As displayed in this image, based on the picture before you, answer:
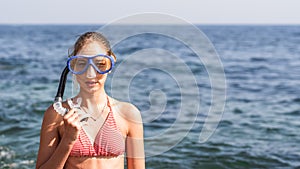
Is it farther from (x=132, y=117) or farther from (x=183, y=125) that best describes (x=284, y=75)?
(x=132, y=117)

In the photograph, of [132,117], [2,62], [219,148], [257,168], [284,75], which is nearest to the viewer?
[132,117]

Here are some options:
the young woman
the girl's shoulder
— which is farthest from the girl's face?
the girl's shoulder

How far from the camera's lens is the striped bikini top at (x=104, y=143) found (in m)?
3.20

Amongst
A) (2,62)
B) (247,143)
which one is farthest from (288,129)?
(2,62)

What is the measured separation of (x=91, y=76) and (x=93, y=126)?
400mm

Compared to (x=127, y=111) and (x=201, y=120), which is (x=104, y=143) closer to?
(x=127, y=111)

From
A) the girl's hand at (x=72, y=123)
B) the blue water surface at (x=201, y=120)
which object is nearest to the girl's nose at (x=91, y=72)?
the girl's hand at (x=72, y=123)

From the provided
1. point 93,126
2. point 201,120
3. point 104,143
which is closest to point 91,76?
point 93,126

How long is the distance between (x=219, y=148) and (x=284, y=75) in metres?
13.9

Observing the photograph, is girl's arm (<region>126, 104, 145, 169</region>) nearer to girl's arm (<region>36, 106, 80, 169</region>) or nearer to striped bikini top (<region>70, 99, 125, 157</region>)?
striped bikini top (<region>70, 99, 125, 157</region>)

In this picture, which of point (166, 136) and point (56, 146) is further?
point (166, 136)

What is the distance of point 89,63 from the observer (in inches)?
118

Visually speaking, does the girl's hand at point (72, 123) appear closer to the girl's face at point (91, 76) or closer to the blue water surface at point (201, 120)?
the girl's face at point (91, 76)

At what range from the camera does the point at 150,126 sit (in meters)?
10.7
